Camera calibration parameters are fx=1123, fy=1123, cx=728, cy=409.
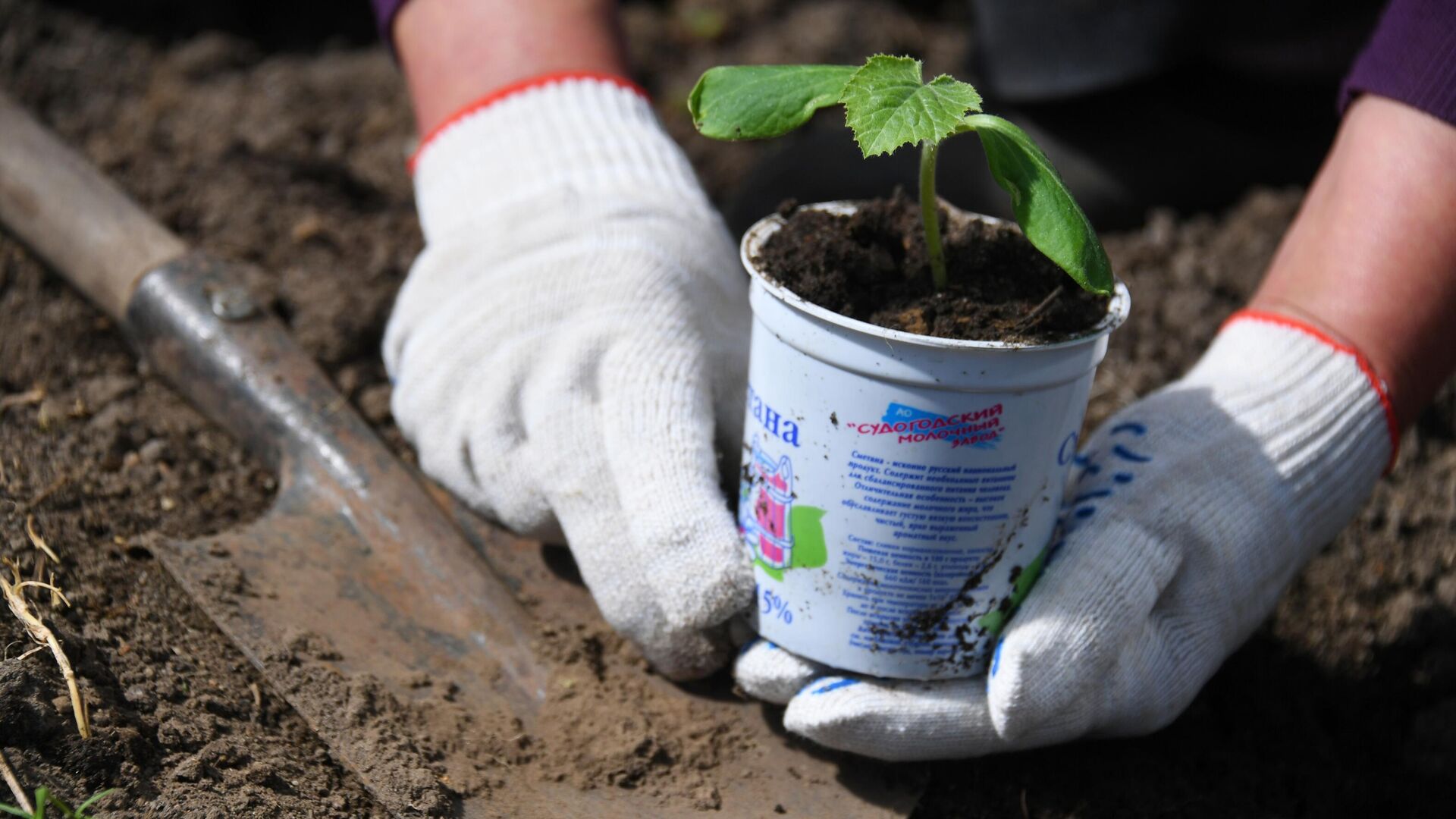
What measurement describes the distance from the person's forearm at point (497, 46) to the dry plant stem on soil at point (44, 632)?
93 centimetres

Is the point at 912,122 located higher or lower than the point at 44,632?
higher

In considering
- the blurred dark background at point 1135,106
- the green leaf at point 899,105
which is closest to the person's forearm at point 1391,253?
the green leaf at point 899,105

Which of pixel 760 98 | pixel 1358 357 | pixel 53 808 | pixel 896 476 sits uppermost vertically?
pixel 760 98

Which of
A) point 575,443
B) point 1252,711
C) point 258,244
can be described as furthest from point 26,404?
point 1252,711

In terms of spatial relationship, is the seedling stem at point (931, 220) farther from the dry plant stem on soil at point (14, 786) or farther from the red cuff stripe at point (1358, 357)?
the dry plant stem on soil at point (14, 786)

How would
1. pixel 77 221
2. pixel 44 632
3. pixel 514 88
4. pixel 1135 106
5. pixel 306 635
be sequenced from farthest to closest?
pixel 1135 106 → pixel 77 221 → pixel 514 88 → pixel 306 635 → pixel 44 632

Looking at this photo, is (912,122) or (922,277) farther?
(922,277)

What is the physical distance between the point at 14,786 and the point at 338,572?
490 millimetres

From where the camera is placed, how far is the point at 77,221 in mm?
1853

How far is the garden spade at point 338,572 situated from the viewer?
1.30 m

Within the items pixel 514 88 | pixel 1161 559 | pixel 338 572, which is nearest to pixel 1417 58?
pixel 1161 559

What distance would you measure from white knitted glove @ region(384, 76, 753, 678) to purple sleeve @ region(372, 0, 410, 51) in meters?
0.30

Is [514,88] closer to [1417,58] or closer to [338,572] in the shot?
[338,572]

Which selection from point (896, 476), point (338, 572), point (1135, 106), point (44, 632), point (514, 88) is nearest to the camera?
point (896, 476)
